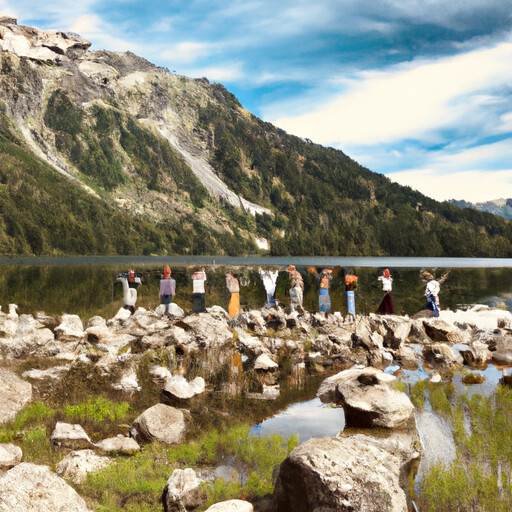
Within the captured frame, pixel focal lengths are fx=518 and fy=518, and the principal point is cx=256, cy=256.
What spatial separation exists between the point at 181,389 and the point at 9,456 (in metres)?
6.19

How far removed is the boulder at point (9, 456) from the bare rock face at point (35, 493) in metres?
1.96

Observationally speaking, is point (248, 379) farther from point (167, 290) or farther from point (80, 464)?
point (167, 290)

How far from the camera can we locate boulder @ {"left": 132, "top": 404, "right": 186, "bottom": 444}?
11066mm

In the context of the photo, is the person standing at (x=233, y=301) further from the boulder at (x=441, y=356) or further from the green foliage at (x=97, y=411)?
the green foliage at (x=97, y=411)

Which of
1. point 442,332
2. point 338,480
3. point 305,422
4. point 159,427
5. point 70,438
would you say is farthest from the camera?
point 442,332

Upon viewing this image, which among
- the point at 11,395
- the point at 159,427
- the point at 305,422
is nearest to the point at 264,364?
the point at 305,422

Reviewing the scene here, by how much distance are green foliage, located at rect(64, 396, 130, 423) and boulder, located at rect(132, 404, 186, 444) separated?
1.52 m

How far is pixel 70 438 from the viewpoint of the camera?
1053 centimetres

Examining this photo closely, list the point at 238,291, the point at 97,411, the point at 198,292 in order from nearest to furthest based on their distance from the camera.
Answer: the point at 97,411 < the point at 198,292 < the point at 238,291

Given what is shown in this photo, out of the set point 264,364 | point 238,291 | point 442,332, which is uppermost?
point 238,291

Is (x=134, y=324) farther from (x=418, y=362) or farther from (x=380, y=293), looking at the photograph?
(x=380, y=293)

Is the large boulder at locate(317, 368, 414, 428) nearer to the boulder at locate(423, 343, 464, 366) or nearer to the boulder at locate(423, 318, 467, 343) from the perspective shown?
the boulder at locate(423, 343, 464, 366)

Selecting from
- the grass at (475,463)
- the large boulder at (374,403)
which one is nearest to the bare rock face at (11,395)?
the large boulder at (374,403)

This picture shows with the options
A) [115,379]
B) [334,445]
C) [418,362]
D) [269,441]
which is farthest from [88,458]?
A: [418,362]
